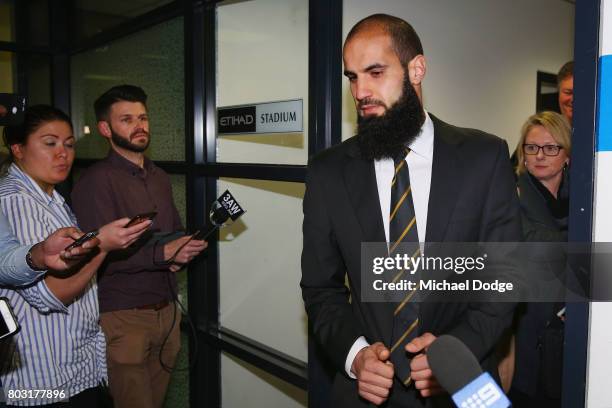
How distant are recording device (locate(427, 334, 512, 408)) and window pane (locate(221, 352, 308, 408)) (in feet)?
5.37

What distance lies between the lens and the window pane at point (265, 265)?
2.24 m

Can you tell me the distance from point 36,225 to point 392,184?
122 cm

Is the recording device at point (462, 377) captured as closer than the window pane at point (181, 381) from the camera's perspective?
Yes

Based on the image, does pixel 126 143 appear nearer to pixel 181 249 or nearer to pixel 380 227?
pixel 181 249

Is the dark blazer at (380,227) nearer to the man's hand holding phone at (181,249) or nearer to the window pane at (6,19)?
the man's hand holding phone at (181,249)

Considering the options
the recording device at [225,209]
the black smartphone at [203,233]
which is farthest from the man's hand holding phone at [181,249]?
the recording device at [225,209]

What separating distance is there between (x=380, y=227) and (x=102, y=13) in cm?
306

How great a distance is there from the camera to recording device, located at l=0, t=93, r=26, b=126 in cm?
150

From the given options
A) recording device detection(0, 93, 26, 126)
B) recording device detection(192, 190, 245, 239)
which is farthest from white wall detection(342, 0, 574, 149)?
recording device detection(0, 93, 26, 126)

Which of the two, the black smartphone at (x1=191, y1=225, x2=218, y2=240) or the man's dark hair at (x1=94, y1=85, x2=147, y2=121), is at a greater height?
the man's dark hair at (x1=94, y1=85, x2=147, y2=121)

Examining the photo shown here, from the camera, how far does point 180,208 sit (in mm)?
2768

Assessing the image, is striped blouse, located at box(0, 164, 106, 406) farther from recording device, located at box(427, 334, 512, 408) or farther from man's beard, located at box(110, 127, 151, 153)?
recording device, located at box(427, 334, 512, 408)

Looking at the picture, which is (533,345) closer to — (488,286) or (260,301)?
(488,286)

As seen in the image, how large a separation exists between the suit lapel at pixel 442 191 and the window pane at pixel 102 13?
249 centimetres
